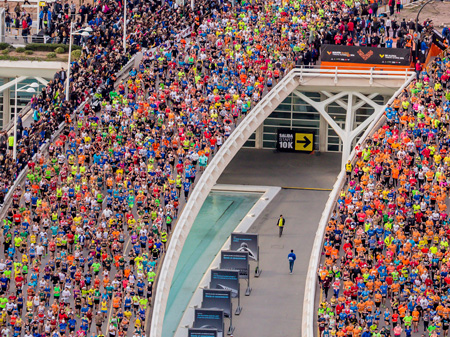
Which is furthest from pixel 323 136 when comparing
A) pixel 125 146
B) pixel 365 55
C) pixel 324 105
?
pixel 125 146

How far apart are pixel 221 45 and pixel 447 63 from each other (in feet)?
40.7

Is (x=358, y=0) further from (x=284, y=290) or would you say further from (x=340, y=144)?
(x=284, y=290)

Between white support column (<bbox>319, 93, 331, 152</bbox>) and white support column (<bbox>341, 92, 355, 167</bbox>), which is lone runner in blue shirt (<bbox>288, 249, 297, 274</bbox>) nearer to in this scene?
white support column (<bbox>341, 92, 355, 167</bbox>)

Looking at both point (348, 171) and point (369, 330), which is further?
point (348, 171)

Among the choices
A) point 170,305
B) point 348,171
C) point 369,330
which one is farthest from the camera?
point 348,171

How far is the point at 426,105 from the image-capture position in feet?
227

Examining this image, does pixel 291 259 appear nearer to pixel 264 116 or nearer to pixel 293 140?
pixel 264 116

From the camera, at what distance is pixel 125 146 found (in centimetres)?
6656

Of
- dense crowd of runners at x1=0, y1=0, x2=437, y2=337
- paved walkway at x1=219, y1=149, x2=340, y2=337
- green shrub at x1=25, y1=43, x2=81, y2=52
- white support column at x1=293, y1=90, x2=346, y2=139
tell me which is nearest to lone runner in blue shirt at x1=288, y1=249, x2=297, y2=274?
paved walkway at x1=219, y1=149, x2=340, y2=337

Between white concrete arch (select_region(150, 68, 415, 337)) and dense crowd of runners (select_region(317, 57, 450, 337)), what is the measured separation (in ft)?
16.4

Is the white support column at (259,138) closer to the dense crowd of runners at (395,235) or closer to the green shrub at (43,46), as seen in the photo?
the green shrub at (43,46)

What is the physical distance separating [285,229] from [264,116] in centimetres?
704

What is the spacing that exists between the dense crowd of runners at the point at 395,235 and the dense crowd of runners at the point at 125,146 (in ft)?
24.6

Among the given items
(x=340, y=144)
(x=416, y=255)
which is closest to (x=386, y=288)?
(x=416, y=255)
